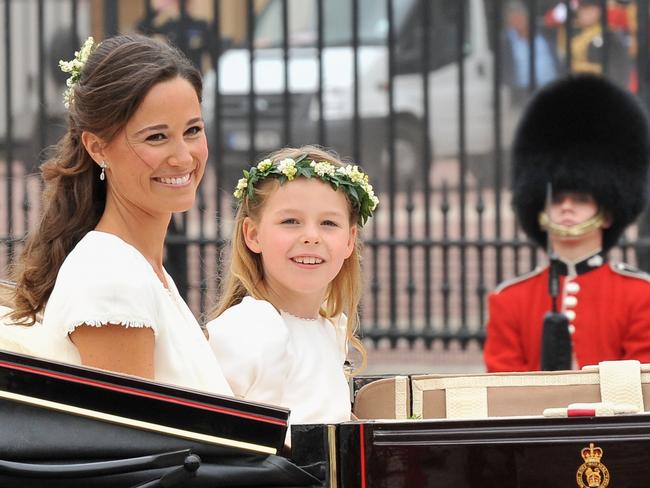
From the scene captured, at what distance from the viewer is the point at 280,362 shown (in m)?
3.03

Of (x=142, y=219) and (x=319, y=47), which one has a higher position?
(x=319, y=47)

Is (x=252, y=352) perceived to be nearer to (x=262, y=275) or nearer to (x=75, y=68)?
(x=262, y=275)

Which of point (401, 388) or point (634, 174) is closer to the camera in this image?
point (401, 388)

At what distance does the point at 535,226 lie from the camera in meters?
5.71

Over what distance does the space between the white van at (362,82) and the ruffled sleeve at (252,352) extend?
4.67 m

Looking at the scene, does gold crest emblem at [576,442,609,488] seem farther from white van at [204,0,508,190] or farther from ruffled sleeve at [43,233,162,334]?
white van at [204,0,508,190]

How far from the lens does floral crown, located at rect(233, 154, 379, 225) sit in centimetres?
325

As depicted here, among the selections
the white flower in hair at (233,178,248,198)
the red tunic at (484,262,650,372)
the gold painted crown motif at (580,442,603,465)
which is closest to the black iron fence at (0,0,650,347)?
the red tunic at (484,262,650,372)

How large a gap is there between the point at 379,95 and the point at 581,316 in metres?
4.77

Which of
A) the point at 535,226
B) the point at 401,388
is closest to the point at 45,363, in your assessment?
the point at 401,388

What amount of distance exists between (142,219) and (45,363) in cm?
67

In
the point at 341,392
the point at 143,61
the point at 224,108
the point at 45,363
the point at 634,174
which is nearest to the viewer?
the point at 45,363

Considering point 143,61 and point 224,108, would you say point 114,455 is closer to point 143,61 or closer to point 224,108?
point 143,61

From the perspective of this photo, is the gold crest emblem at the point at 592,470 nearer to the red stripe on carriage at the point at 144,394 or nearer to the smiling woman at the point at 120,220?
the red stripe on carriage at the point at 144,394
